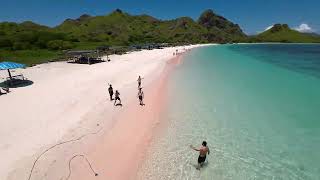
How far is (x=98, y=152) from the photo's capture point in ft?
41.3

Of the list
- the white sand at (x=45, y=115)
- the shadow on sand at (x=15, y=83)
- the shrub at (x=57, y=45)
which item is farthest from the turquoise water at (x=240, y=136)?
the shrub at (x=57, y=45)

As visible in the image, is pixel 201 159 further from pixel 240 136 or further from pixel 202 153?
pixel 240 136

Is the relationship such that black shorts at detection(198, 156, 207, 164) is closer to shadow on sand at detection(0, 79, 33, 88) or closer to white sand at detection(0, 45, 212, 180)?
white sand at detection(0, 45, 212, 180)

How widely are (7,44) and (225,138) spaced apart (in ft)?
238

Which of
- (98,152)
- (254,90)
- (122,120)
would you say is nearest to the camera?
(98,152)

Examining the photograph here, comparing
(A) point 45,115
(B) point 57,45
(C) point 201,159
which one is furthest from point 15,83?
(B) point 57,45

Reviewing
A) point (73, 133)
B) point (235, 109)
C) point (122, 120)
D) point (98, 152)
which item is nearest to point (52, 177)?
point (98, 152)

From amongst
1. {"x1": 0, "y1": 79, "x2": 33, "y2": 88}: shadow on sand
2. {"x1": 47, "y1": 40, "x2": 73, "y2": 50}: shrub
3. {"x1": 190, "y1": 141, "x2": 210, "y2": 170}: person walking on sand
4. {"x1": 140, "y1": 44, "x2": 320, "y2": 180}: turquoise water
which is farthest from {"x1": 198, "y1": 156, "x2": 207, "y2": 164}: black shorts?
{"x1": 47, "y1": 40, "x2": 73, "y2": 50}: shrub

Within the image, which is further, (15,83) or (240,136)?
(15,83)

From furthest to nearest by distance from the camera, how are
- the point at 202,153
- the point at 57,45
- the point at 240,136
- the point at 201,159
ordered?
the point at 57,45 → the point at 240,136 → the point at 201,159 → the point at 202,153

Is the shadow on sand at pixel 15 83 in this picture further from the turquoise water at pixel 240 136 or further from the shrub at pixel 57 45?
the shrub at pixel 57 45

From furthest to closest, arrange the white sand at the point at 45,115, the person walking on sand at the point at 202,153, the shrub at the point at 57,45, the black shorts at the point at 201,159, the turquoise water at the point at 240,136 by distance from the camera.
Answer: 1. the shrub at the point at 57,45
2. the white sand at the point at 45,115
3. the turquoise water at the point at 240,136
4. the black shorts at the point at 201,159
5. the person walking on sand at the point at 202,153

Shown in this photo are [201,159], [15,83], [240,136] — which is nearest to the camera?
[201,159]

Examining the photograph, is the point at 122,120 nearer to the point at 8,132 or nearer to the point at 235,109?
the point at 8,132
